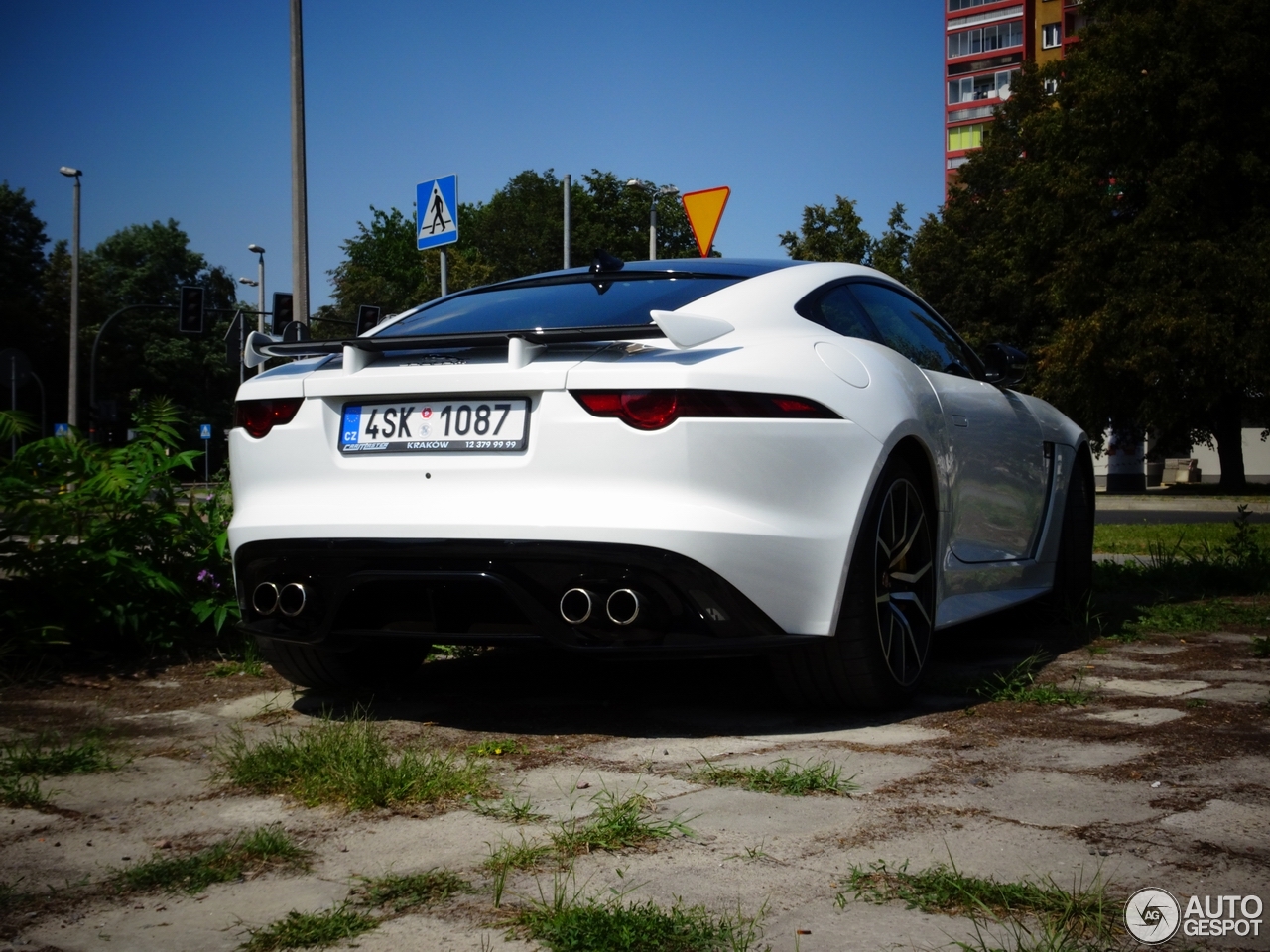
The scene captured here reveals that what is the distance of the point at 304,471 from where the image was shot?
4102mm

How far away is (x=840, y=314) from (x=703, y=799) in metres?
1.91

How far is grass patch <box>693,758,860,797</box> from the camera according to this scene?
3.21 meters

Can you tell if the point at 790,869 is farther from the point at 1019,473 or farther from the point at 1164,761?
the point at 1019,473

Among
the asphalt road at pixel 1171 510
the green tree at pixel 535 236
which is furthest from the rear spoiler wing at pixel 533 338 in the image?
the green tree at pixel 535 236

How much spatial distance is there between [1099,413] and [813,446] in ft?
99.3

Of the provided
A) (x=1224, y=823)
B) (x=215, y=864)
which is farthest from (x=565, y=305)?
(x=1224, y=823)

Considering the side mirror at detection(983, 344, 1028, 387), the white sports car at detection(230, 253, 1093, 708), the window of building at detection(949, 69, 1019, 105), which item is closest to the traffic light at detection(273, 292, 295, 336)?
the side mirror at detection(983, 344, 1028, 387)

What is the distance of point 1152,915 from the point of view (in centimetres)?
225

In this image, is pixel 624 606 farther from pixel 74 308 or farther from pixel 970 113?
pixel 970 113

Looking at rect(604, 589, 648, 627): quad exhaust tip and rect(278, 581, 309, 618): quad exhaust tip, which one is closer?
rect(604, 589, 648, 627): quad exhaust tip

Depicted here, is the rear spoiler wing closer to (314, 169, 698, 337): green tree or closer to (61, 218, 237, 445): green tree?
(61, 218, 237, 445): green tree

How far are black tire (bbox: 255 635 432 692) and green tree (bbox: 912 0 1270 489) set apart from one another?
27037 millimetres


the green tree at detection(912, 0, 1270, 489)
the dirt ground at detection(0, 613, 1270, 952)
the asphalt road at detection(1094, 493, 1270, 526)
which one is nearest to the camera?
the dirt ground at detection(0, 613, 1270, 952)

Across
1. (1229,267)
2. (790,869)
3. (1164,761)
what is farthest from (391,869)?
(1229,267)
